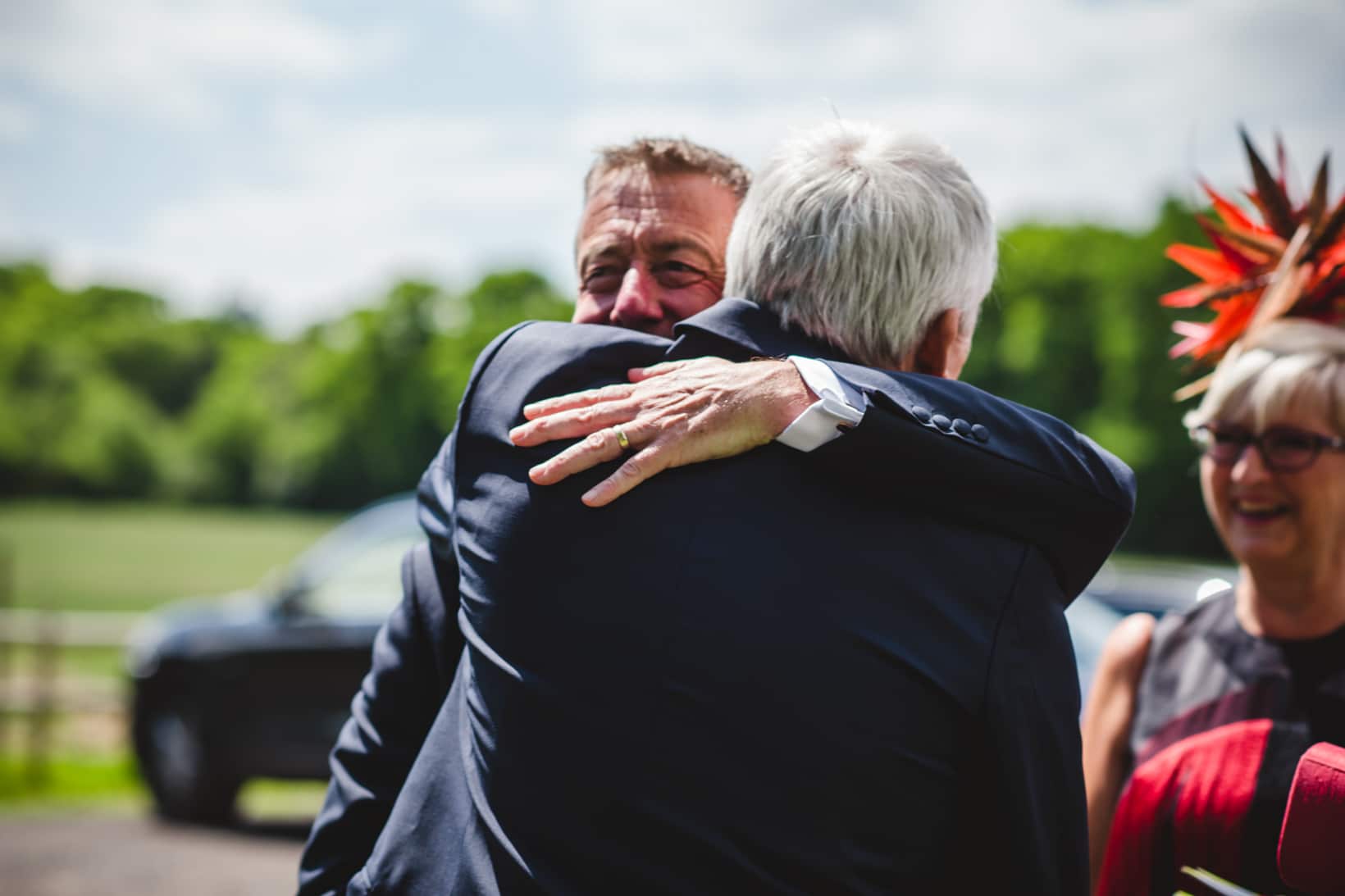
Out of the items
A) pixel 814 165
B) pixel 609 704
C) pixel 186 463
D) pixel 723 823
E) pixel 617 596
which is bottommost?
pixel 186 463

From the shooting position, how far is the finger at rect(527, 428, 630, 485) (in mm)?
1460

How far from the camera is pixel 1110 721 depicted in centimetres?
251

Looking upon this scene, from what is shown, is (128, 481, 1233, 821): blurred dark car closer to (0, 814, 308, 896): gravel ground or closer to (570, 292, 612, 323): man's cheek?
(0, 814, 308, 896): gravel ground

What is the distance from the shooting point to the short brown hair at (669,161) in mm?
2143

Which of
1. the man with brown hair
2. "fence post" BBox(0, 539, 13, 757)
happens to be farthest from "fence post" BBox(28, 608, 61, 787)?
the man with brown hair

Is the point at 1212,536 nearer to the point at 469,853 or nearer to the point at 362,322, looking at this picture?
the point at 469,853

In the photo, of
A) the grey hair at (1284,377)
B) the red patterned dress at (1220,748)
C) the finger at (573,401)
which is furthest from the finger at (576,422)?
the grey hair at (1284,377)

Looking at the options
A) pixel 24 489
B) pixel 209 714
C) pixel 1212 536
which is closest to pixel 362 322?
pixel 24 489

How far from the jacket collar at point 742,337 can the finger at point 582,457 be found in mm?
193

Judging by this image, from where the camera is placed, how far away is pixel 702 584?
1.39m

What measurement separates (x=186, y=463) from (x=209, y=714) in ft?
252

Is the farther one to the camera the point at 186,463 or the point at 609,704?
the point at 186,463

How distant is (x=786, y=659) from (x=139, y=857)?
758cm

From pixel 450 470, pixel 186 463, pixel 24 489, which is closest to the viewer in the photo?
pixel 450 470
